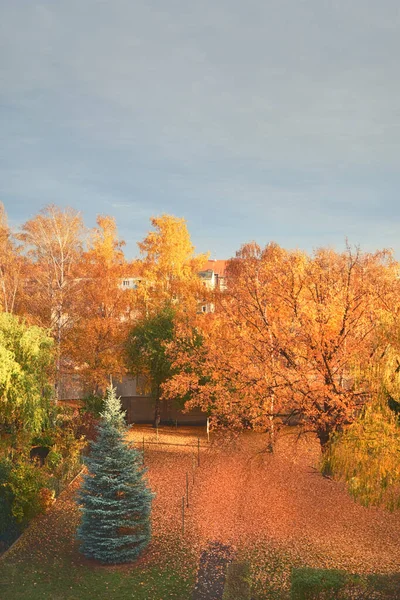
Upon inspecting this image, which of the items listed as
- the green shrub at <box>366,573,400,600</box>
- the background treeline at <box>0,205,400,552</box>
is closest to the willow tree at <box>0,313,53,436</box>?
the background treeline at <box>0,205,400,552</box>

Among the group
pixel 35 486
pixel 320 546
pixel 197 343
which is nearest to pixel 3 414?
pixel 35 486

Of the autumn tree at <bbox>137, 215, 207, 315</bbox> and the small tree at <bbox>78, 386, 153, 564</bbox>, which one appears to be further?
the autumn tree at <bbox>137, 215, 207, 315</bbox>

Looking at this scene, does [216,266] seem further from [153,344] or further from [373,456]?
[373,456]

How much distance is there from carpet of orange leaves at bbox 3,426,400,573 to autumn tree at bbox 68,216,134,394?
28.7 ft

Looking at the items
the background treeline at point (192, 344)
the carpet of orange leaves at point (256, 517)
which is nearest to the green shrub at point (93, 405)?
the background treeline at point (192, 344)

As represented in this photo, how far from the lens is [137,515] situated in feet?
53.8

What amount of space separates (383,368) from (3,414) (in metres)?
16.3

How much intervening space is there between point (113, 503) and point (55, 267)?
811 inches

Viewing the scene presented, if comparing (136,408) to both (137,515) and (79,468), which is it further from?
(137,515)

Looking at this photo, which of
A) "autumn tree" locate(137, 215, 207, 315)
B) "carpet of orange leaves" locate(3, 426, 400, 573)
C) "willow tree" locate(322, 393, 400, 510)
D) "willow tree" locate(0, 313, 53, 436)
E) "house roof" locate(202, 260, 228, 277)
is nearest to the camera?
"willow tree" locate(322, 393, 400, 510)

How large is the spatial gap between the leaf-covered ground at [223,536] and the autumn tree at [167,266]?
15.3 meters

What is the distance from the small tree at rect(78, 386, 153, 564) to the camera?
15711 mm

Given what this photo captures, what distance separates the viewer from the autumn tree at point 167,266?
38.2 metres

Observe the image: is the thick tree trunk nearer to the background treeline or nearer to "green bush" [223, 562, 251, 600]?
the background treeline
